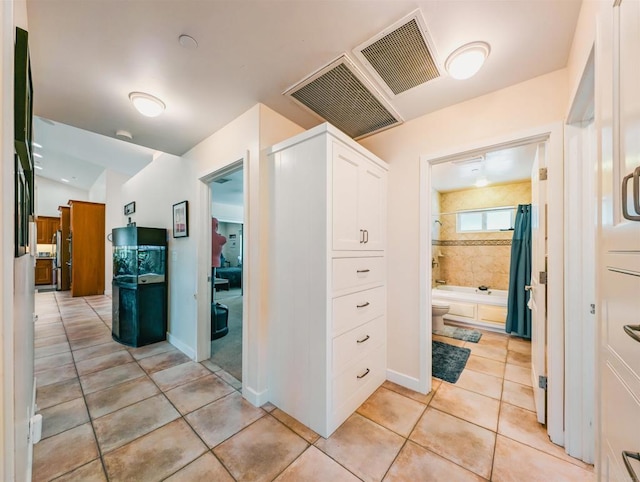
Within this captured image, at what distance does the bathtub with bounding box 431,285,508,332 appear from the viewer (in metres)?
3.54

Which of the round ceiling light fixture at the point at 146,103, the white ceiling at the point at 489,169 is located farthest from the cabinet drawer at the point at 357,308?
the round ceiling light fixture at the point at 146,103

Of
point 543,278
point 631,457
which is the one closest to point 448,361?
point 543,278

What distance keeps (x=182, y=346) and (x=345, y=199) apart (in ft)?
8.59

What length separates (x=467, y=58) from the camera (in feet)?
4.66

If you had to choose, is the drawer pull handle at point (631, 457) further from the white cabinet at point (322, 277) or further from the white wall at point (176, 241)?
the white wall at point (176, 241)

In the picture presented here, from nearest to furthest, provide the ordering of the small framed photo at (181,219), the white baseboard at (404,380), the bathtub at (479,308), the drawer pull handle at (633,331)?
1. the drawer pull handle at (633,331)
2. the white baseboard at (404,380)
3. the small framed photo at (181,219)
4. the bathtub at (479,308)

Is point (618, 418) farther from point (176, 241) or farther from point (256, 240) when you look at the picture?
point (176, 241)

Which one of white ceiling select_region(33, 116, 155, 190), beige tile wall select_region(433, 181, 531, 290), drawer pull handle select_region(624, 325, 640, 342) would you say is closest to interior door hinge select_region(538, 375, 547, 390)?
drawer pull handle select_region(624, 325, 640, 342)

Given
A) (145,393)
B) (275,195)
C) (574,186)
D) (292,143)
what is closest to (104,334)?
A: (145,393)

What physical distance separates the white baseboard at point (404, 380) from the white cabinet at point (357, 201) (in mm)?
1140

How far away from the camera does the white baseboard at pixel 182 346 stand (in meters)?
2.69

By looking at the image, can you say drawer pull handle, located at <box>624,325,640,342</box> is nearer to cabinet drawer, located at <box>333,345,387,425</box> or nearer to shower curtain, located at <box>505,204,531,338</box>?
cabinet drawer, located at <box>333,345,387,425</box>

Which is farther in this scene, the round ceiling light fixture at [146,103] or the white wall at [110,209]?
the white wall at [110,209]

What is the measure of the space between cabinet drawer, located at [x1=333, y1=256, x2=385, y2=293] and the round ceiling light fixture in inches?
72.7
